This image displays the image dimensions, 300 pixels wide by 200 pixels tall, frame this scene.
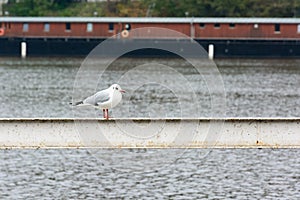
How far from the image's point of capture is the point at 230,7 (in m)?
101

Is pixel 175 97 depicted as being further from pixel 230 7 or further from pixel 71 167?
pixel 230 7

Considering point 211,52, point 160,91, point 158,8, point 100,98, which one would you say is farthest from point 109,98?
point 158,8

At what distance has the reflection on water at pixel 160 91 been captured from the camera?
142ft

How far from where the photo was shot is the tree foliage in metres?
101

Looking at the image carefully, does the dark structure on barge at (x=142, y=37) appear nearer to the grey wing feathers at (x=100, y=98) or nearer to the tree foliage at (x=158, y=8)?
the tree foliage at (x=158, y=8)

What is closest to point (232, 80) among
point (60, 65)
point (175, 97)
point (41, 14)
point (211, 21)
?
point (175, 97)

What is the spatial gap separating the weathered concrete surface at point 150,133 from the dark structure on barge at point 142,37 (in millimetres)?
79529

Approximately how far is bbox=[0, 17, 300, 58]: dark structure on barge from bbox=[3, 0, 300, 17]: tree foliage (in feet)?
13.1

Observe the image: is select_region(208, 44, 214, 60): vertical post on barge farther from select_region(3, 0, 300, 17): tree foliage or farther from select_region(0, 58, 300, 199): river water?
select_region(0, 58, 300, 199): river water

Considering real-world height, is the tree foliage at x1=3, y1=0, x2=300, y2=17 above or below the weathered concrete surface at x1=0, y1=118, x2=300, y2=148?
above

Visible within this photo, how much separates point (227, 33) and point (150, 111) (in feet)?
180

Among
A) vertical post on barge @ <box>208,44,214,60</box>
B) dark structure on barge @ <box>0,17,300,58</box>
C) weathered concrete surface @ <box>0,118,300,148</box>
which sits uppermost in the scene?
dark structure on barge @ <box>0,17,300,58</box>

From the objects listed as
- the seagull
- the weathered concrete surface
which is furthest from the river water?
the seagull

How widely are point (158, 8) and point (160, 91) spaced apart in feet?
160
